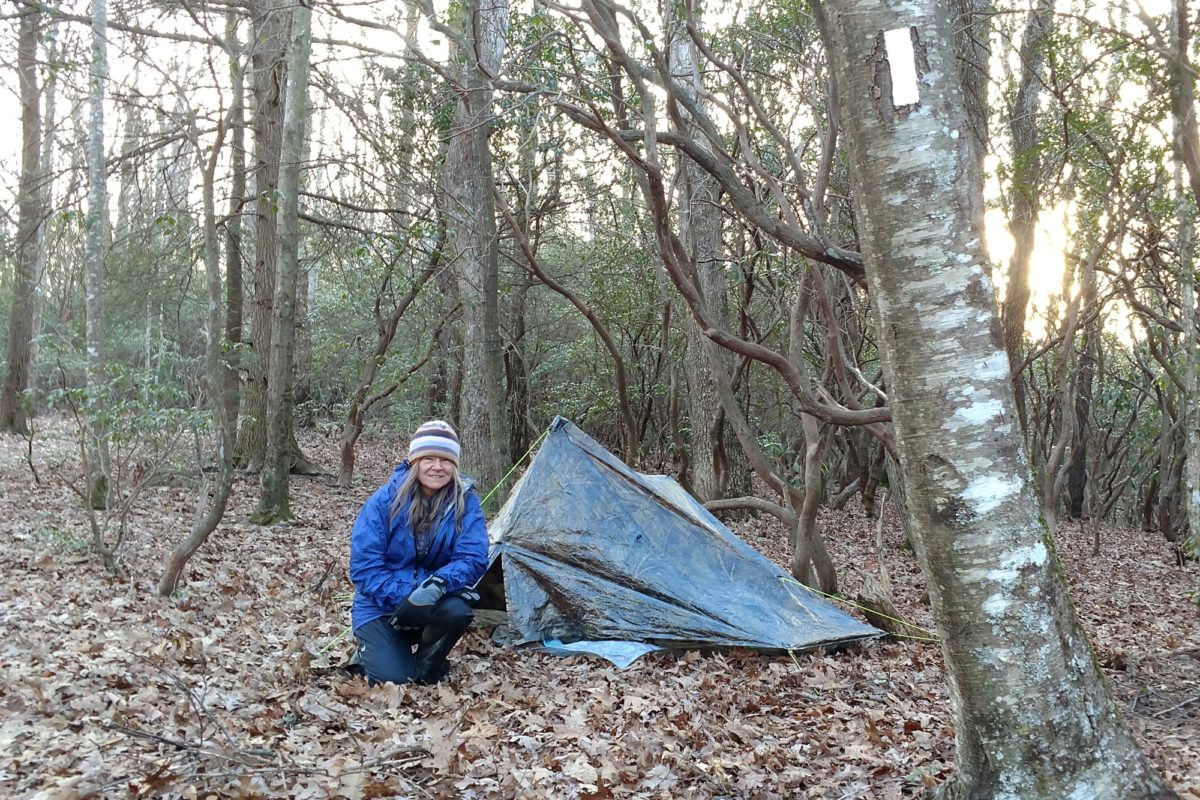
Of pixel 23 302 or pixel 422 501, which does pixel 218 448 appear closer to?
pixel 422 501

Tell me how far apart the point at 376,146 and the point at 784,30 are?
414cm

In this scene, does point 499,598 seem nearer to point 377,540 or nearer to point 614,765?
point 377,540

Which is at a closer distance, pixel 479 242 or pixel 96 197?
pixel 96 197

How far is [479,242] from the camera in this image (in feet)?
25.9

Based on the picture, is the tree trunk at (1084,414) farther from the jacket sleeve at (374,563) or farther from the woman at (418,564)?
the jacket sleeve at (374,563)

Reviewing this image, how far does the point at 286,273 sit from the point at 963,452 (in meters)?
6.73

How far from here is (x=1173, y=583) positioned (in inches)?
372

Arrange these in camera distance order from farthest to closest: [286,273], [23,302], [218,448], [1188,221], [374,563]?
[23,302]
[286,273]
[1188,221]
[218,448]
[374,563]

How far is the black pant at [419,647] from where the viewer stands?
4156 millimetres

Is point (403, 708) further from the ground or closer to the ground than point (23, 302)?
closer to the ground

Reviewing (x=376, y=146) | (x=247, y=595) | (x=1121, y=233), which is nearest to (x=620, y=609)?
(x=247, y=595)

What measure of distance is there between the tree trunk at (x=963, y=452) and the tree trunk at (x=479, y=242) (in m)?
4.04

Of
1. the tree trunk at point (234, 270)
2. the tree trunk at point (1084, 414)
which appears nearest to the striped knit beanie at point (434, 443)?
the tree trunk at point (234, 270)

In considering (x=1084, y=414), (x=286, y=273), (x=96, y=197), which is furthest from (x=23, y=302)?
(x=1084, y=414)
